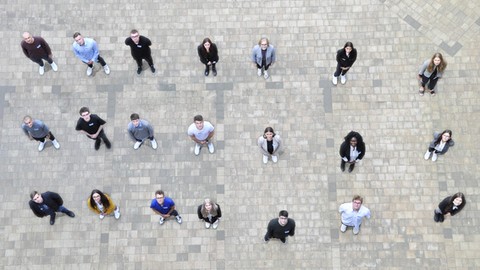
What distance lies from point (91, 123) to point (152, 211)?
2727mm

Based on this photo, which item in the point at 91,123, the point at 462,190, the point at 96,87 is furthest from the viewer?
the point at 96,87

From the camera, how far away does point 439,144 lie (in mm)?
14172

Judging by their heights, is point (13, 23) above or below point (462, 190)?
above

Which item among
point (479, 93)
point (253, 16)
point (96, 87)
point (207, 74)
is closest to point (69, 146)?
point (96, 87)

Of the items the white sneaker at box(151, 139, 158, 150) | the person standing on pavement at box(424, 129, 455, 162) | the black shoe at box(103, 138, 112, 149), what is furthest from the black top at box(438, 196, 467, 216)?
the black shoe at box(103, 138, 112, 149)

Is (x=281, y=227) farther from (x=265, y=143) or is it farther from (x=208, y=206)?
(x=265, y=143)

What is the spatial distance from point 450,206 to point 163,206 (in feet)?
21.1

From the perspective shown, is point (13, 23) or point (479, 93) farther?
point (13, 23)

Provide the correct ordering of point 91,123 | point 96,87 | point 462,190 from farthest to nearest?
1. point 96,87
2. point 462,190
3. point 91,123

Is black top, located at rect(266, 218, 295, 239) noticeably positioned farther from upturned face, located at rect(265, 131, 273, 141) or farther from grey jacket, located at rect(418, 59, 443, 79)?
grey jacket, located at rect(418, 59, 443, 79)

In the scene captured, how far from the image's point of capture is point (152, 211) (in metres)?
15.1

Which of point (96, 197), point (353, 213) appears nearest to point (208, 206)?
point (96, 197)

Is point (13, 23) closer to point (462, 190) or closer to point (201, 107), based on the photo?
point (201, 107)

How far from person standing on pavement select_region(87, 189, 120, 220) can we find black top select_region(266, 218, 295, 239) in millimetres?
3710
